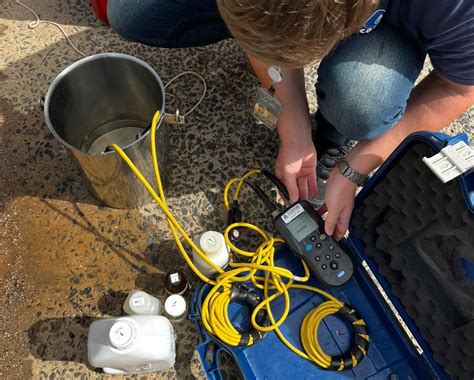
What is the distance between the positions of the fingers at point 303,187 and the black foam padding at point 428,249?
0.46ft

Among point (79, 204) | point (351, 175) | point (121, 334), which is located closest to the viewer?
point (121, 334)

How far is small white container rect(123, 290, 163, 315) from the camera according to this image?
0.89 meters

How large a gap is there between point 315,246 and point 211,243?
0.69 feet

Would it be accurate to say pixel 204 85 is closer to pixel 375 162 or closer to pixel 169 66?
pixel 169 66

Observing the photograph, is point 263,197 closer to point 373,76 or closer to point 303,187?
point 303,187

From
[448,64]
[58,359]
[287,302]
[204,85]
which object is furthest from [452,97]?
[58,359]

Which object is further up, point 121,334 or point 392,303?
point 392,303

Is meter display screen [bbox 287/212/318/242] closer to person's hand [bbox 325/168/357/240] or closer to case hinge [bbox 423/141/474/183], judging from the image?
person's hand [bbox 325/168/357/240]

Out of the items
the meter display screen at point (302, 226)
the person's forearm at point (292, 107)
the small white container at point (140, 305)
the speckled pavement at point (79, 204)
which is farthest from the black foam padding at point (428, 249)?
the small white container at point (140, 305)

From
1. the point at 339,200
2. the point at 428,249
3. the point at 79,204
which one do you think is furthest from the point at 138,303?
the point at 428,249

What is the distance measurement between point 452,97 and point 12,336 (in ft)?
3.31

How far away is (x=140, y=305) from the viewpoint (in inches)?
35.1

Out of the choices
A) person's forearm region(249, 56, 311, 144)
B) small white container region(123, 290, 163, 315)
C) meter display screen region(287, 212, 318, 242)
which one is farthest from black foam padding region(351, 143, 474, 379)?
small white container region(123, 290, 163, 315)

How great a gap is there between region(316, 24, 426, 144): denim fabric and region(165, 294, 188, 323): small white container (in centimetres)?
49
